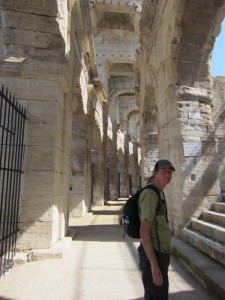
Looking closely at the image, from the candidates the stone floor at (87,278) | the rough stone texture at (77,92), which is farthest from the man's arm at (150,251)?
the rough stone texture at (77,92)

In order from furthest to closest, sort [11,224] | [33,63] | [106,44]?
[106,44]
[33,63]
[11,224]

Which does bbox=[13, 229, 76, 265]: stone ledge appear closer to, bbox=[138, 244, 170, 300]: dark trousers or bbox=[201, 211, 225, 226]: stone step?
bbox=[138, 244, 170, 300]: dark trousers

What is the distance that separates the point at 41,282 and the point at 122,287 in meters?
0.95

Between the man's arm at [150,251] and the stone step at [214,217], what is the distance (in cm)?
283

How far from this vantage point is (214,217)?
174 inches

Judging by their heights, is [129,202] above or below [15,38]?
below

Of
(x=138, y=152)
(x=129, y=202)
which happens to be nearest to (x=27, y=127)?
(x=129, y=202)

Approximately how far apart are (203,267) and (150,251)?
1.76 metres

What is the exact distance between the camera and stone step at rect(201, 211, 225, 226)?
4.16 metres

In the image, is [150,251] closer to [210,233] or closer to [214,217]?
[210,233]

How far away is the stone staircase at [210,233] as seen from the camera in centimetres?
342

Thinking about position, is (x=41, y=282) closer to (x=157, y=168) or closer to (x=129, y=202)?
(x=129, y=202)

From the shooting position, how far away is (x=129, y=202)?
1.96 metres

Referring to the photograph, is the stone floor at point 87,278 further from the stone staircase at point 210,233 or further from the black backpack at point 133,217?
the black backpack at point 133,217
